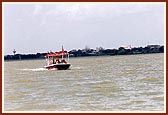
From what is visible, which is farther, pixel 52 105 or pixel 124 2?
pixel 52 105

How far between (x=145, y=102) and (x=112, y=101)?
1.20m

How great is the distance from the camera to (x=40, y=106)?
14.5 metres

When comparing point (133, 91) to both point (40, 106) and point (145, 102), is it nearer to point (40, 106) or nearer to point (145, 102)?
point (145, 102)

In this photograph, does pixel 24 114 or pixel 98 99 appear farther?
pixel 98 99

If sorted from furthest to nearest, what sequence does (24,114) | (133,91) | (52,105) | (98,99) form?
(133,91) → (98,99) → (52,105) → (24,114)

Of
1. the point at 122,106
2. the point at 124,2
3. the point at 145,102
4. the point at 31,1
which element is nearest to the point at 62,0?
the point at 31,1

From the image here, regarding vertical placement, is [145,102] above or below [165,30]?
below

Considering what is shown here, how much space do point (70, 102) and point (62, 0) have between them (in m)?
7.63

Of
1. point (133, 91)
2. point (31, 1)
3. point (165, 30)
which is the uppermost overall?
point (31, 1)

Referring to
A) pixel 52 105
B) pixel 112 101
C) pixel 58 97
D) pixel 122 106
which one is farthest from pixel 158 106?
pixel 58 97

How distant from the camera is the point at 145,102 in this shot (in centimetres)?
1497

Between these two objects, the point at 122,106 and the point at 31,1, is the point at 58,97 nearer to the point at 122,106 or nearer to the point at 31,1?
the point at 122,106

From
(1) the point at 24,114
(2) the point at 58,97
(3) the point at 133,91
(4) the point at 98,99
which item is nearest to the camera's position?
(1) the point at 24,114

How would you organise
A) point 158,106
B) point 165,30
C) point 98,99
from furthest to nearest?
point 98,99 < point 158,106 < point 165,30
